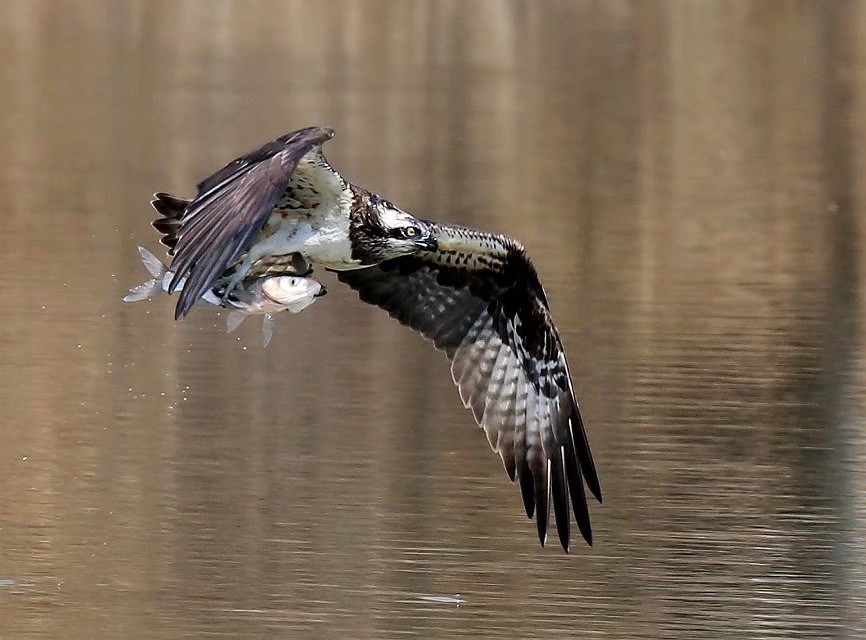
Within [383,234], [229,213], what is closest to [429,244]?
[383,234]

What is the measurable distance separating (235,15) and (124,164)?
14183 millimetres

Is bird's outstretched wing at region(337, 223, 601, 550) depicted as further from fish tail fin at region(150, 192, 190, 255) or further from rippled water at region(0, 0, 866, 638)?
fish tail fin at region(150, 192, 190, 255)

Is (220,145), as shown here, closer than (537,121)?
Yes

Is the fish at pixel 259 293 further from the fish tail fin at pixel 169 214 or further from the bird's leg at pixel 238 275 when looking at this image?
the fish tail fin at pixel 169 214

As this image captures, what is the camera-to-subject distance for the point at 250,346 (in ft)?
45.1

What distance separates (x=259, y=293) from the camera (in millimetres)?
8477

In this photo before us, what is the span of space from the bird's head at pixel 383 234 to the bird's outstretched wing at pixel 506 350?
602mm

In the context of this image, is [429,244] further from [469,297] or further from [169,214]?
[169,214]

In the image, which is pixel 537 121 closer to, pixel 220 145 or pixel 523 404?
pixel 220 145

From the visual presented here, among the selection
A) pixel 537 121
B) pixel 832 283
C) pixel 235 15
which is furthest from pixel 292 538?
pixel 235 15

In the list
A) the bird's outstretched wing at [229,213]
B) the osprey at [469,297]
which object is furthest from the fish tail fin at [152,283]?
the bird's outstretched wing at [229,213]

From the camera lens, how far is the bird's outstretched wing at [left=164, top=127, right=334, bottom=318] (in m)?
7.66

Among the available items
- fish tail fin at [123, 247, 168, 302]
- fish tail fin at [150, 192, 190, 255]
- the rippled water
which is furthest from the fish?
the rippled water

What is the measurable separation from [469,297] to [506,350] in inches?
12.3
